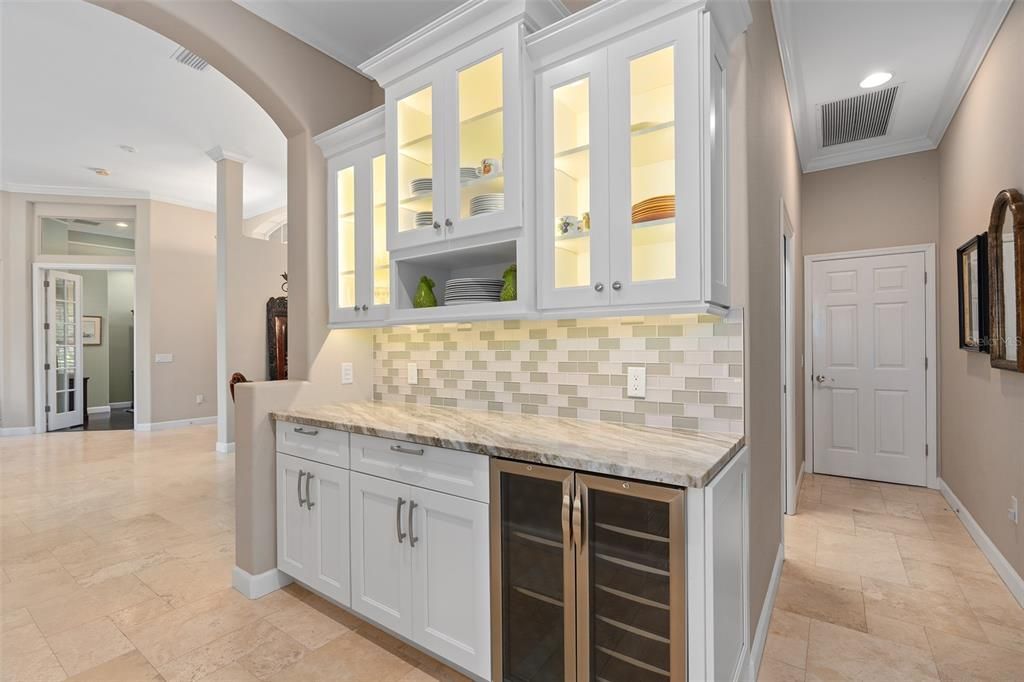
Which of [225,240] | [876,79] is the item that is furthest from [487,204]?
[225,240]

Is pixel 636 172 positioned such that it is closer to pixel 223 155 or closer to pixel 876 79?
pixel 876 79

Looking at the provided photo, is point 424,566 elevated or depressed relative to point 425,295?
depressed

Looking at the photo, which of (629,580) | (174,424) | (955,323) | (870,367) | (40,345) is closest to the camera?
(629,580)

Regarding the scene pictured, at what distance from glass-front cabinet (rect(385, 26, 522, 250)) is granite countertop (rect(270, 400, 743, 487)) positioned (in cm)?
81

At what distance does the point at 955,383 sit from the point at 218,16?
5321 millimetres

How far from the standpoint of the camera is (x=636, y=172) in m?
1.80

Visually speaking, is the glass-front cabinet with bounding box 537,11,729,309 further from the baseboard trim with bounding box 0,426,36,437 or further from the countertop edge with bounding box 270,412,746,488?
the baseboard trim with bounding box 0,426,36,437

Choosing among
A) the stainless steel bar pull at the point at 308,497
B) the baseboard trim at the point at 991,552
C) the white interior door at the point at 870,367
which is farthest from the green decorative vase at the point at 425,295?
the white interior door at the point at 870,367

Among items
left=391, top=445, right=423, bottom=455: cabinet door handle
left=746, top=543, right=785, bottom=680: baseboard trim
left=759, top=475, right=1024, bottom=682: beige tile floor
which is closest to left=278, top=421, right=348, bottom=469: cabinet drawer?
left=391, top=445, right=423, bottom=455: cabinet door handle

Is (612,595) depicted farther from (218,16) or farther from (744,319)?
(218,16)

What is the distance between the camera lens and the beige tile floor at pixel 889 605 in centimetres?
202

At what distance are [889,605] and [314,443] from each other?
9.47 feet

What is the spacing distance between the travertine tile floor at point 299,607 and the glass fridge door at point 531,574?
0.46 metres

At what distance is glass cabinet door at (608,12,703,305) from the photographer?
5.45 feet
